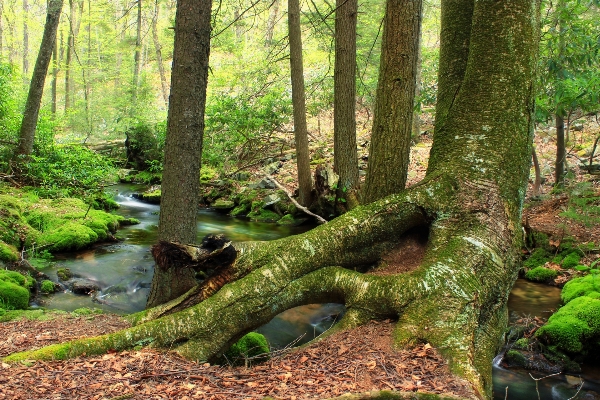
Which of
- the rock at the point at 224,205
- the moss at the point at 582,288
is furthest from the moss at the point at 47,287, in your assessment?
the moss at the point at 582,288

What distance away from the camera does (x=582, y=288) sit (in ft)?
22.7

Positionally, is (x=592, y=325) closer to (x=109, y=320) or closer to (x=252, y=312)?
(x=252, y=312)

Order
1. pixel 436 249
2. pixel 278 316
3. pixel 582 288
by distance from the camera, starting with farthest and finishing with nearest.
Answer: pixel 278 316 < pixel 582 288 < pixel 436 249

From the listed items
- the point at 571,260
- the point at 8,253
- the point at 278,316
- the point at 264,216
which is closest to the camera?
the point at 278,316

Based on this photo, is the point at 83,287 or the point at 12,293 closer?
the point at 12,293

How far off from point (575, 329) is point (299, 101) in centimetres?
798

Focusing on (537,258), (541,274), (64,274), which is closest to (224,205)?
(64,274)

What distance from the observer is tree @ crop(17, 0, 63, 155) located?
10.1 metres

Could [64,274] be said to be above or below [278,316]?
above

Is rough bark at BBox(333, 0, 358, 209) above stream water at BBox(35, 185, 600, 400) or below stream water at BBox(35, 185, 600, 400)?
above

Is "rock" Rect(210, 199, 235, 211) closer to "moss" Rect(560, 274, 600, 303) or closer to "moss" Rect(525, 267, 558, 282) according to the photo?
"moss" Rect(525, 267, 558, 282)

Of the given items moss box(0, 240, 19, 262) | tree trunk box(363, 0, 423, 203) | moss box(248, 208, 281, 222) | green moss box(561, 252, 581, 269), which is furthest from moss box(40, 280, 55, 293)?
green moss box(561, 252, 581, 269)

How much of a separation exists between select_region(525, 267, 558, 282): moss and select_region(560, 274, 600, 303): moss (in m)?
0.75

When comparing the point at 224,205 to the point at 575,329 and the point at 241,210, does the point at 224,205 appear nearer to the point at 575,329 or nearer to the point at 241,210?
the point at 241,210
